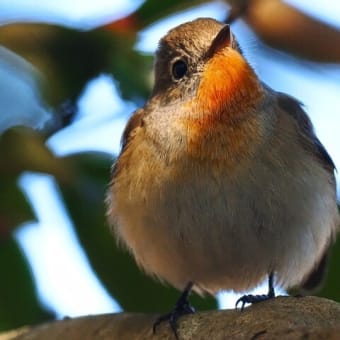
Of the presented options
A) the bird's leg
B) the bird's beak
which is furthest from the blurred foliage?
the bird's beak

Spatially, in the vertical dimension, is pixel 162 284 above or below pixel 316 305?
below

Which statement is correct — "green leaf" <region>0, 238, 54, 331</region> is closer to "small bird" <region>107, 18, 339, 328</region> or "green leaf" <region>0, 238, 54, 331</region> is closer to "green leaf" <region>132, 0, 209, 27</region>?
"small bird" <region>107, 18, 339, 328</region>

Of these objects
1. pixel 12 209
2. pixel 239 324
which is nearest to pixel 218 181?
pixel 12 209

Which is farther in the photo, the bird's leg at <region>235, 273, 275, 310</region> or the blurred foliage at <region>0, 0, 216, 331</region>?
the bird's leg at <region>235, 273, 275, 310</region>

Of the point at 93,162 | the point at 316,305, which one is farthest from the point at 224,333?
the point at 93,162

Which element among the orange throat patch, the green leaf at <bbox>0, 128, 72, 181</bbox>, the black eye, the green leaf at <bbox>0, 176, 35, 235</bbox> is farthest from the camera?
the black eye

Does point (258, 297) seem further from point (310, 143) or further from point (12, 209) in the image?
point (12, 209)

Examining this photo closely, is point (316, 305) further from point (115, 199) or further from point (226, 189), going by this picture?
point (115, 199)

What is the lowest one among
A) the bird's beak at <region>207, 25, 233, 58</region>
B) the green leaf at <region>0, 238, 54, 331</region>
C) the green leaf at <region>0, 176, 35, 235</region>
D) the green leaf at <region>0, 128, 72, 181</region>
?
the green leaf at <region>0, 238, 54, 331</region>
